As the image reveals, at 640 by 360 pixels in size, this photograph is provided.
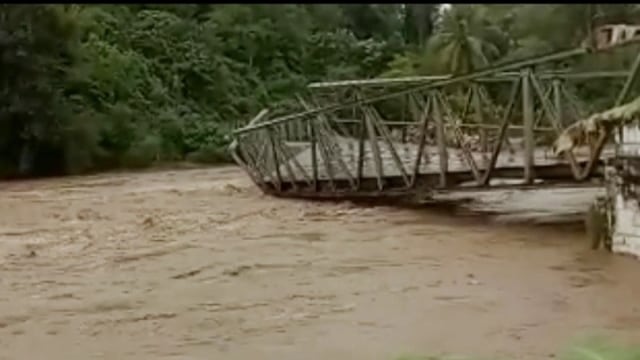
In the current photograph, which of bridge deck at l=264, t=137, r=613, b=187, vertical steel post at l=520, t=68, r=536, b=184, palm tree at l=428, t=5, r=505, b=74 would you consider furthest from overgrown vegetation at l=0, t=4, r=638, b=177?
vertical steel post at l=520, t=68, r=536, b=184

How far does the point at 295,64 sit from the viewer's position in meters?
46.0

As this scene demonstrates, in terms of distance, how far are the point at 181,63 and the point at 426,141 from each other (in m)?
25.8

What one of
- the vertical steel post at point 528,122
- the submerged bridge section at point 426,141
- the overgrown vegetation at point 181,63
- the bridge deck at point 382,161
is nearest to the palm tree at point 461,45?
the overgrown vegetation at point 181,63

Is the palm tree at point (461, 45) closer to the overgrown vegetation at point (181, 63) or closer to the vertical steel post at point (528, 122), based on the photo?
the overgrown vegetation at point (181, 63)

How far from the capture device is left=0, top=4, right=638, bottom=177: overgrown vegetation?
32.7 metres

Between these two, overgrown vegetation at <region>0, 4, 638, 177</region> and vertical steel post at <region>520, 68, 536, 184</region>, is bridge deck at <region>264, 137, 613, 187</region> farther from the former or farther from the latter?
overgrown vegetation at <region>0, 4, 638, 177</region>

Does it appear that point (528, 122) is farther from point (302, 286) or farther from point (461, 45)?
point (461, 45)

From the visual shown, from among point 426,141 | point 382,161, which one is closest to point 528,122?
point 426,141

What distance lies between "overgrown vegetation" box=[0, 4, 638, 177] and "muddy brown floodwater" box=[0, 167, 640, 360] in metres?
12.8

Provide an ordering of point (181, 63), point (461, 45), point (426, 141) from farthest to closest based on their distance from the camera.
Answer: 1. point (181, 63)
2. point (461, 45)
3. point (426, 141)

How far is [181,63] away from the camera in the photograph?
41.8 meters

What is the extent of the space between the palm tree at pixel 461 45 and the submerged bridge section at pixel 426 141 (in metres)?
15.1

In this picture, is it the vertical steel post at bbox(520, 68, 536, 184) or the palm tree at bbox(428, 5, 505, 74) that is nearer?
the vertical steel post at bbox(520, 68, 536, 184)

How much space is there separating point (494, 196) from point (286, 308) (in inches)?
456
